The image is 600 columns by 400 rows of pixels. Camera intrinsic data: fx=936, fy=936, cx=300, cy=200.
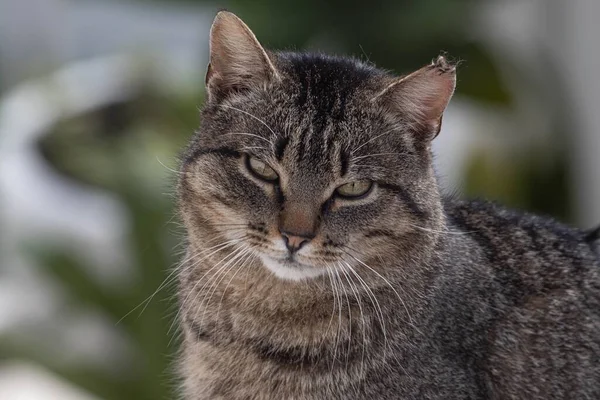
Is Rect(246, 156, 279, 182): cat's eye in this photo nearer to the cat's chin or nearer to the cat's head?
the cat's head

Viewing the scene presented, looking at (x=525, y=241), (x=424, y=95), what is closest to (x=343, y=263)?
(x=424, y=95)

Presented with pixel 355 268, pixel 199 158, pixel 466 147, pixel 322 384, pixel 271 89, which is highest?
pixel 466 147

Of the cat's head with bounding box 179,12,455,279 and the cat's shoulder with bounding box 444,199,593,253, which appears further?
the cat's shoulder with bounding box 444,199,593,253

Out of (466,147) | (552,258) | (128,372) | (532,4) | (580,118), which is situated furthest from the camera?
(532,4)

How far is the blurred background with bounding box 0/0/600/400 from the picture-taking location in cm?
257

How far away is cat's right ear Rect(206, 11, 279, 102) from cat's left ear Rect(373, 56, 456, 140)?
173mm

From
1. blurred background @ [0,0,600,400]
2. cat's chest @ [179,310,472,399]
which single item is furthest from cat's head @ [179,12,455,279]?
blurred background @ [0,0,600,400]

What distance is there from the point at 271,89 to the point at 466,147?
1.75 meters

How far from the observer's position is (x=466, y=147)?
3.02 m

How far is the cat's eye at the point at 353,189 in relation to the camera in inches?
51.4

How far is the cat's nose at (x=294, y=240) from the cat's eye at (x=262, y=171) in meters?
0.09

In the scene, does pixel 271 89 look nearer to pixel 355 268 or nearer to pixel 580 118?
pixel 355 268

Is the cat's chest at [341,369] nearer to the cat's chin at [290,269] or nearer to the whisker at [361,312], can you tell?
the whisker at [361,312]

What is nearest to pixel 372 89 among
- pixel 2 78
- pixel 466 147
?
pixel 466 147
